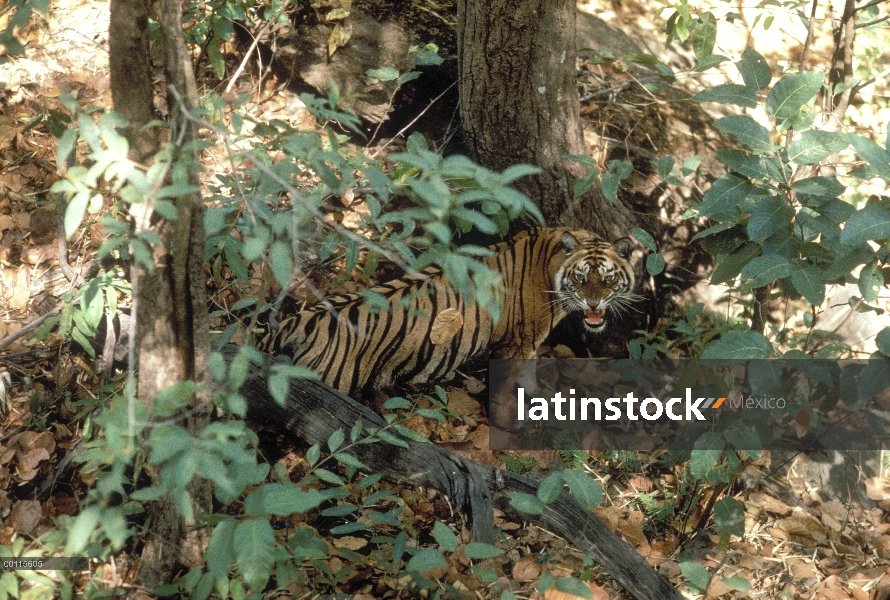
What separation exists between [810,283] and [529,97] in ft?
6.12

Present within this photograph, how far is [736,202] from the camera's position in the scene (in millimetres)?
2857

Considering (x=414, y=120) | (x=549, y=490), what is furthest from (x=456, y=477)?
(x=414, y=120)

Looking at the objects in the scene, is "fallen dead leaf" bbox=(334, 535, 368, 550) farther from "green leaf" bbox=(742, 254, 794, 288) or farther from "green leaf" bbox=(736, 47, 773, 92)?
"green leaf" bbox=(736, 47, 773, 92)

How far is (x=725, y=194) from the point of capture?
287 centimetres

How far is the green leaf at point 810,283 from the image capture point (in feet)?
8.96

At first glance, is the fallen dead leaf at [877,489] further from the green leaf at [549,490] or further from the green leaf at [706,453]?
the green leaf at [549,490]

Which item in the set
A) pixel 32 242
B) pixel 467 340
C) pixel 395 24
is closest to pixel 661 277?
pixel 467 340

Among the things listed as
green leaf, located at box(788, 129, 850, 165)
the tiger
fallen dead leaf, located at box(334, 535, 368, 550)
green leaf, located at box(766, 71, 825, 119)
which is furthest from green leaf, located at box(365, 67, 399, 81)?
fallen dead leaf, located at box(334, 535, 368, 550)

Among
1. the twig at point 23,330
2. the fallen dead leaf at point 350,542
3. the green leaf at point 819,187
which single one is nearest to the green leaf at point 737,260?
the green leaf at point 819,187

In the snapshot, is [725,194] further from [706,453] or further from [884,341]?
[706,453]

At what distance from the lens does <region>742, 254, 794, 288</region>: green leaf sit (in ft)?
9.19

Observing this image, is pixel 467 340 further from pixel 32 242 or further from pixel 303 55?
pixel 32 242

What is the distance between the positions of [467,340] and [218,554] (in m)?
2.45

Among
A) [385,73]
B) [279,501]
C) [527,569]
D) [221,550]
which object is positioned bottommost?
[527,569]
